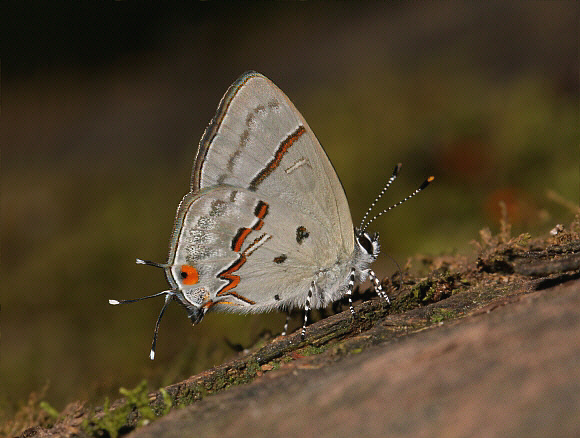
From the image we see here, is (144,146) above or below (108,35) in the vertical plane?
below

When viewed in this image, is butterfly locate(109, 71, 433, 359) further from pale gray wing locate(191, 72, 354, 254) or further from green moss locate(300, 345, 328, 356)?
green moss locate(300, 345, 328, 356)

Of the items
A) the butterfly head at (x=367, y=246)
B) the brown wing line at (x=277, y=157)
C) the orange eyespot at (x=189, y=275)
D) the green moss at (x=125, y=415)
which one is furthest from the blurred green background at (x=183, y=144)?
the green moss at (x=125, y=415)

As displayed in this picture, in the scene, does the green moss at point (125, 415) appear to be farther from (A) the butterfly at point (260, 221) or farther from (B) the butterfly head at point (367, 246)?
(B) the butterfly head at point (367, 246)

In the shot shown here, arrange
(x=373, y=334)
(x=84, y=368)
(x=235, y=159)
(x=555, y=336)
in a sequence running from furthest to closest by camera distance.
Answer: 1. (x=84, y=368)
2. (x=235, y=159)
3. (x=373, y=334)
4. (x=555, y=336)

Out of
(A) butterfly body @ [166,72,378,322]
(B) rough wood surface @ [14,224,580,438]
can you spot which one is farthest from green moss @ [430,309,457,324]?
(A) butterfly body @ [166,72,378,322]

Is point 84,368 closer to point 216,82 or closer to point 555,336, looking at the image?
point 555,336

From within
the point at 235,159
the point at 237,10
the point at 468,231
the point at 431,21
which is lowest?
the point at 468,231

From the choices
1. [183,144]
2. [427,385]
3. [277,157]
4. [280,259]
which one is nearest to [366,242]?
[280,259]

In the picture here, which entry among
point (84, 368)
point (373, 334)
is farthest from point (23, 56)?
point (373, 334)
